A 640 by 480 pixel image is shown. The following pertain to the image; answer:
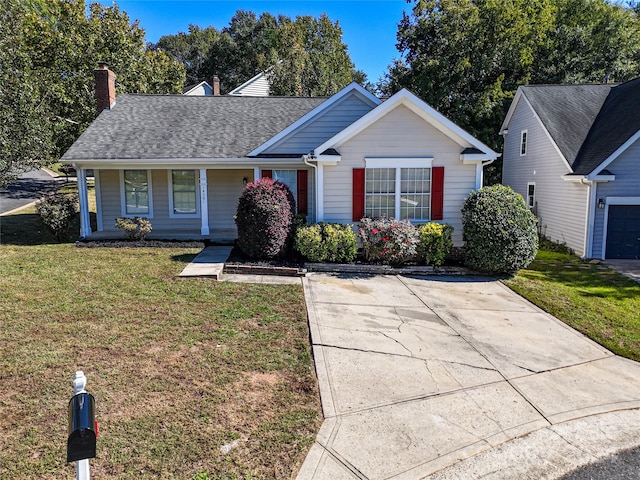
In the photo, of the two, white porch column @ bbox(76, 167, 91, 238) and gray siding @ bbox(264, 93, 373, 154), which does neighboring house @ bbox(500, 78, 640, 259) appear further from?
white porch column @ bbox(76, 167, 91, 238)

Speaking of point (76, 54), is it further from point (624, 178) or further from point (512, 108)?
point (624, 178)

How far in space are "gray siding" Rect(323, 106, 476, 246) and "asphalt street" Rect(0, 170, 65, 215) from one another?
56.3 feet

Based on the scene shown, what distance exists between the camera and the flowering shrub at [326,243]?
11.3 m

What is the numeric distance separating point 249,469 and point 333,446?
85cm

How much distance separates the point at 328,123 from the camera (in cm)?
1441

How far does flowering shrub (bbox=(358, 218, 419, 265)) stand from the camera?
1119 cm

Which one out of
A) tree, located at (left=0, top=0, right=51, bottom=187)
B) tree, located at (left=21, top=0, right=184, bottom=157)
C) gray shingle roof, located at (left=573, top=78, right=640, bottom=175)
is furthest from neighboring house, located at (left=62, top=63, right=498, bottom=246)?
tree, located at (left=21, top=0, right=184, bottom=157)

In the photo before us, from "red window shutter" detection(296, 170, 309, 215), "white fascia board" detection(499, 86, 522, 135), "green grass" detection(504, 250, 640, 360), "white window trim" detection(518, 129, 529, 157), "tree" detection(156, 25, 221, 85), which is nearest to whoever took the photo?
"green grass" detection(504, 250, 640, 360)

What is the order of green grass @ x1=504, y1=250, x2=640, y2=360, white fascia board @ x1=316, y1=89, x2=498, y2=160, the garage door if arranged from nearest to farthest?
1. green grass @ x1=504, y1=250, x2=640, y2=360
2. white fascia board @ x1=316, y1=89, x2=498, y2=160
3. the garage door

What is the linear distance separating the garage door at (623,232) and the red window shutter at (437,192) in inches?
234

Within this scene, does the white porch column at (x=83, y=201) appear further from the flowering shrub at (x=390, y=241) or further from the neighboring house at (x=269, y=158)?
the flowering shrub at (x=390, y=241)

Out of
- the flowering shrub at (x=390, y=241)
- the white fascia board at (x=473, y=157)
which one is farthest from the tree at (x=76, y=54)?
the white fascia board at (x=473, y=157)

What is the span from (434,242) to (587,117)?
415 inches

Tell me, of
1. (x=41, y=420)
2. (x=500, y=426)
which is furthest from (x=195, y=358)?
(x=500, y=426)
